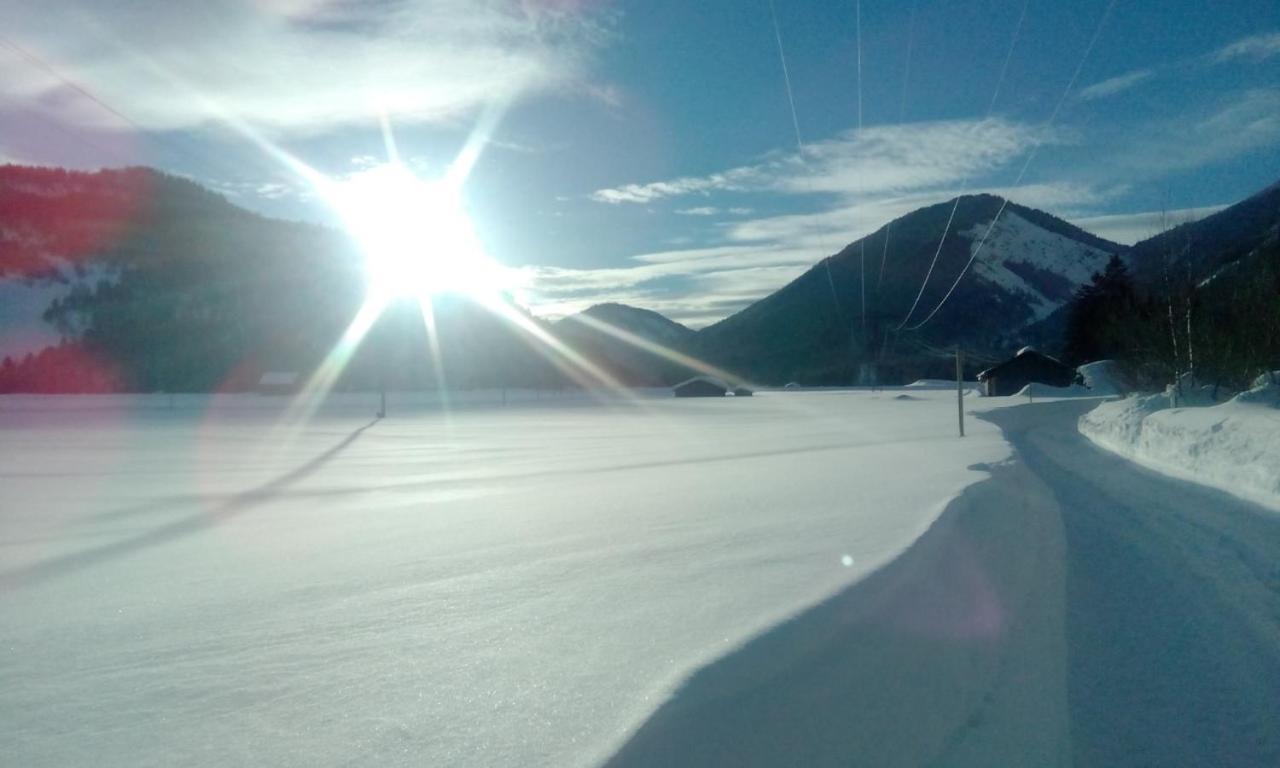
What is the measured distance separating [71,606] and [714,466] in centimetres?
1169

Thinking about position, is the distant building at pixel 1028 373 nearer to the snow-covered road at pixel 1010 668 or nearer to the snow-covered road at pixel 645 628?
the snow-covered road at pixel 645 628

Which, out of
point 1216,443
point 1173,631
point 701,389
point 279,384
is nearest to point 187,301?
point 279,384

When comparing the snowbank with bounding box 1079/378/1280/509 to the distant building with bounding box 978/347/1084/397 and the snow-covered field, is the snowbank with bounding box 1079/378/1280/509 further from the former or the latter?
the distant building with bounding box 978/347/1084/397

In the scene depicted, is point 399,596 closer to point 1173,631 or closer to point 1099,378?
point 1173,631

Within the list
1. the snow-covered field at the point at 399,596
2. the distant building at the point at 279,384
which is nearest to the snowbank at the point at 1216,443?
the snow-covered field at the point at 399,596

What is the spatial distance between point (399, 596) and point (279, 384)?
6896cm

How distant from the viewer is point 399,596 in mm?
5906

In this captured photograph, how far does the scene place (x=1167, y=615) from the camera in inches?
240

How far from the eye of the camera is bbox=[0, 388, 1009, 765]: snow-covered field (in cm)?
356

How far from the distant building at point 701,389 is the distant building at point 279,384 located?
32742 millimetres

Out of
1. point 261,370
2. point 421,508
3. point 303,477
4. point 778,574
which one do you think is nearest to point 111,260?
point 261,370

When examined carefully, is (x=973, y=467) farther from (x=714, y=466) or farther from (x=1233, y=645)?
(x=1233, y=645)

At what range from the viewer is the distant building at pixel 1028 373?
74.4 metres

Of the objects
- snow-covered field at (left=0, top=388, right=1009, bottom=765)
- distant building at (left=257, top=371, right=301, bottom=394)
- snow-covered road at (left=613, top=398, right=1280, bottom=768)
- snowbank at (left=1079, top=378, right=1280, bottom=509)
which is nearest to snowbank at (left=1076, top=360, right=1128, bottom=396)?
snowbank at (left=1079, top=378, right=1280, bottom=509)
